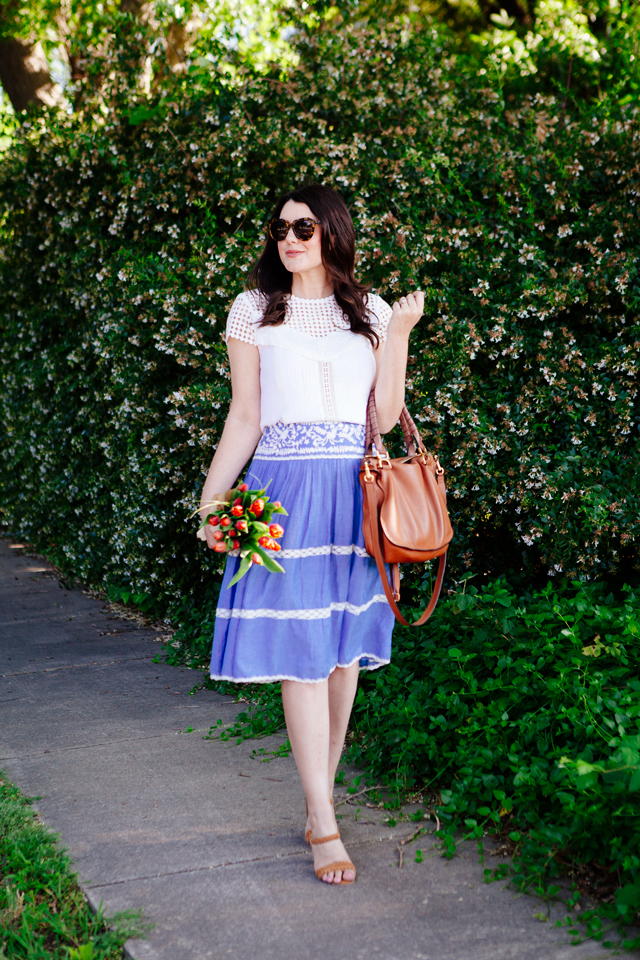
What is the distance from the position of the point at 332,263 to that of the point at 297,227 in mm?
164

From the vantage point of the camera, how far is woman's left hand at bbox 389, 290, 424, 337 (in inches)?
99.6

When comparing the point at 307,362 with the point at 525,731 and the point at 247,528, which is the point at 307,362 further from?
the point at 525,731

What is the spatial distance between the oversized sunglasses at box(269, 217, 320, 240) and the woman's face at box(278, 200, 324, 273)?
12 mm

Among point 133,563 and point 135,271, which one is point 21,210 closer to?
point 135,271

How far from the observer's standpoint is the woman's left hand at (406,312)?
8.30ft

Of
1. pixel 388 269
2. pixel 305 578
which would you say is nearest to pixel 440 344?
pixel 388 269

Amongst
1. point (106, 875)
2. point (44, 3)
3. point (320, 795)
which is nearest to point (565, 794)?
point (320, 795)

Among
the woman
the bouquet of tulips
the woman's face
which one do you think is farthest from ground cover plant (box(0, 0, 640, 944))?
the woman's face

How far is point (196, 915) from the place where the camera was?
2.32m

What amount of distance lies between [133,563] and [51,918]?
298cm

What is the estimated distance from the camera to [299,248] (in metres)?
2.64

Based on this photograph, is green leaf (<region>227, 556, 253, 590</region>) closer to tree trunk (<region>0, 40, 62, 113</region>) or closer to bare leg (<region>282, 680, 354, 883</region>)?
bare leg (<region>282, 680, 354, 883</region>)

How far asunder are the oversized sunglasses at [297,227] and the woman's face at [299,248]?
1 cm

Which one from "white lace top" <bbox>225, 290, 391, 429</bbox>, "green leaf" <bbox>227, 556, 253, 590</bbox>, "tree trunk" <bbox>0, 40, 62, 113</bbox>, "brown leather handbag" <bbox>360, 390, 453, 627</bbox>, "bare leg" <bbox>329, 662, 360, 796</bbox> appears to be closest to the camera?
"green leaf" <bbox>227, 556, 253, 590</bbox>
